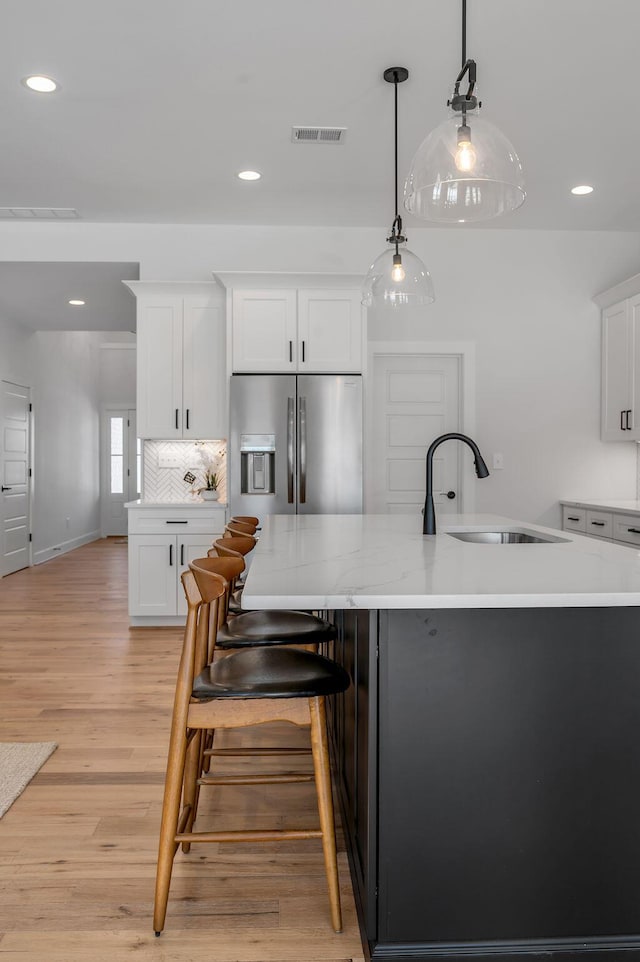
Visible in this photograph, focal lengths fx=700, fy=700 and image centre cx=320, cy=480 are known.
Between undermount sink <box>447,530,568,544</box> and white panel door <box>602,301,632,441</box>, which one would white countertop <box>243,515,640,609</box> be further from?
white panel door <box>602,301,632,441</box>

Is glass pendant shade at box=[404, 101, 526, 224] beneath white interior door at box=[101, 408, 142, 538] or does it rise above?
above

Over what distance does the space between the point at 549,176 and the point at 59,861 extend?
4.43m

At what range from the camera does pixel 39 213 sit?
16.8 feet

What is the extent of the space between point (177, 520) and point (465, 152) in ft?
12.3

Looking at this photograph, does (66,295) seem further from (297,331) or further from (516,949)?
(516,949)

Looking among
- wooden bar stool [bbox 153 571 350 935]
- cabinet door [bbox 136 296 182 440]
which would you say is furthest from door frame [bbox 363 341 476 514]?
wooden bar stool [bbox 153 571 350 935]

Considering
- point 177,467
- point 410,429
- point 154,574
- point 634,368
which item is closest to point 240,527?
point 154,574

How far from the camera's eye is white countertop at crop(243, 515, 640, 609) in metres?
1.45

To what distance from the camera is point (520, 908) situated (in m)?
1.57

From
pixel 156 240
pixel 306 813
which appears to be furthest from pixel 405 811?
pixel 156 240

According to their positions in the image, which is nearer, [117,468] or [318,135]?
[318,135]

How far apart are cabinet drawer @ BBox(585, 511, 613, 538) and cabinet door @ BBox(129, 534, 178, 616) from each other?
2989 millimetres

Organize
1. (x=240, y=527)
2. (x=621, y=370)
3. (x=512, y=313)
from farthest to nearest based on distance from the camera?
(x=512, y=313) → (x=621, y=370) → (x=240, y=527)

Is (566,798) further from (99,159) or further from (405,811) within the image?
(99,159)
